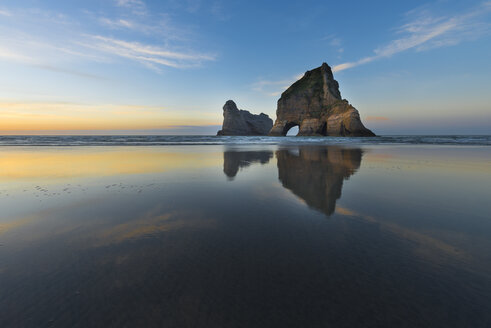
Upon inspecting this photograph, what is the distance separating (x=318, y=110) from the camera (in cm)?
7100

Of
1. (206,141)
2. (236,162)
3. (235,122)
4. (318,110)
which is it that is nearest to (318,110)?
(318,110)

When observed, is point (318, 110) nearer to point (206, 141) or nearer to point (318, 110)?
point (318, 110)

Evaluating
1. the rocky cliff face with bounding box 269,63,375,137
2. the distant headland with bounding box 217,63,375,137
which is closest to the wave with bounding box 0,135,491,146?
the rocky cliff face with bounding box 269,63,375,137

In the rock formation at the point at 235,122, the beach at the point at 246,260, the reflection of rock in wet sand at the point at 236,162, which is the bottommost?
the reflection of rock in wet sand at the point at 236,162

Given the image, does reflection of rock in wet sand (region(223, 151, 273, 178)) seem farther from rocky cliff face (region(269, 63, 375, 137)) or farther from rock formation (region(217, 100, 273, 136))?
Result: rock formation (region(217, 100, 273, 136))

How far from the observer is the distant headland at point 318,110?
57.6 m

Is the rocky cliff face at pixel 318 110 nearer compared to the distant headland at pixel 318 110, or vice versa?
the distant headland at pixel 318 110

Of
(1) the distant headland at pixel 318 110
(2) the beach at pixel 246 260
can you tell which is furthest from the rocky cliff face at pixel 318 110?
(2) the beach at pixel 246 260

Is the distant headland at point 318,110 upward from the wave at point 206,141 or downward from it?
upward

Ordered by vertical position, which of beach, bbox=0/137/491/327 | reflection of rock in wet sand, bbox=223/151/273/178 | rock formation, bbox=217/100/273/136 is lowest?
reflection of rock in wet sand, bbox=223/151/273/178

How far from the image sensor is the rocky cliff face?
189 ft

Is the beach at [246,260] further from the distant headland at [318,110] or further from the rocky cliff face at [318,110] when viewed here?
the distant headland at [318,110]

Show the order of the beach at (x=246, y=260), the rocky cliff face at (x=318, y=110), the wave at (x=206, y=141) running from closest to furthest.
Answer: the beach at (x=246, y=260), the wave at (x=206, y=141), the rocky cliff face at (x=318, y=110)

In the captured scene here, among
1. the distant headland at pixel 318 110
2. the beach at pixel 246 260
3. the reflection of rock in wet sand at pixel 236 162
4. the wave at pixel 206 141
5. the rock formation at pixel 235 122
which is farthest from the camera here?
the rock formation at pixel 235 122
